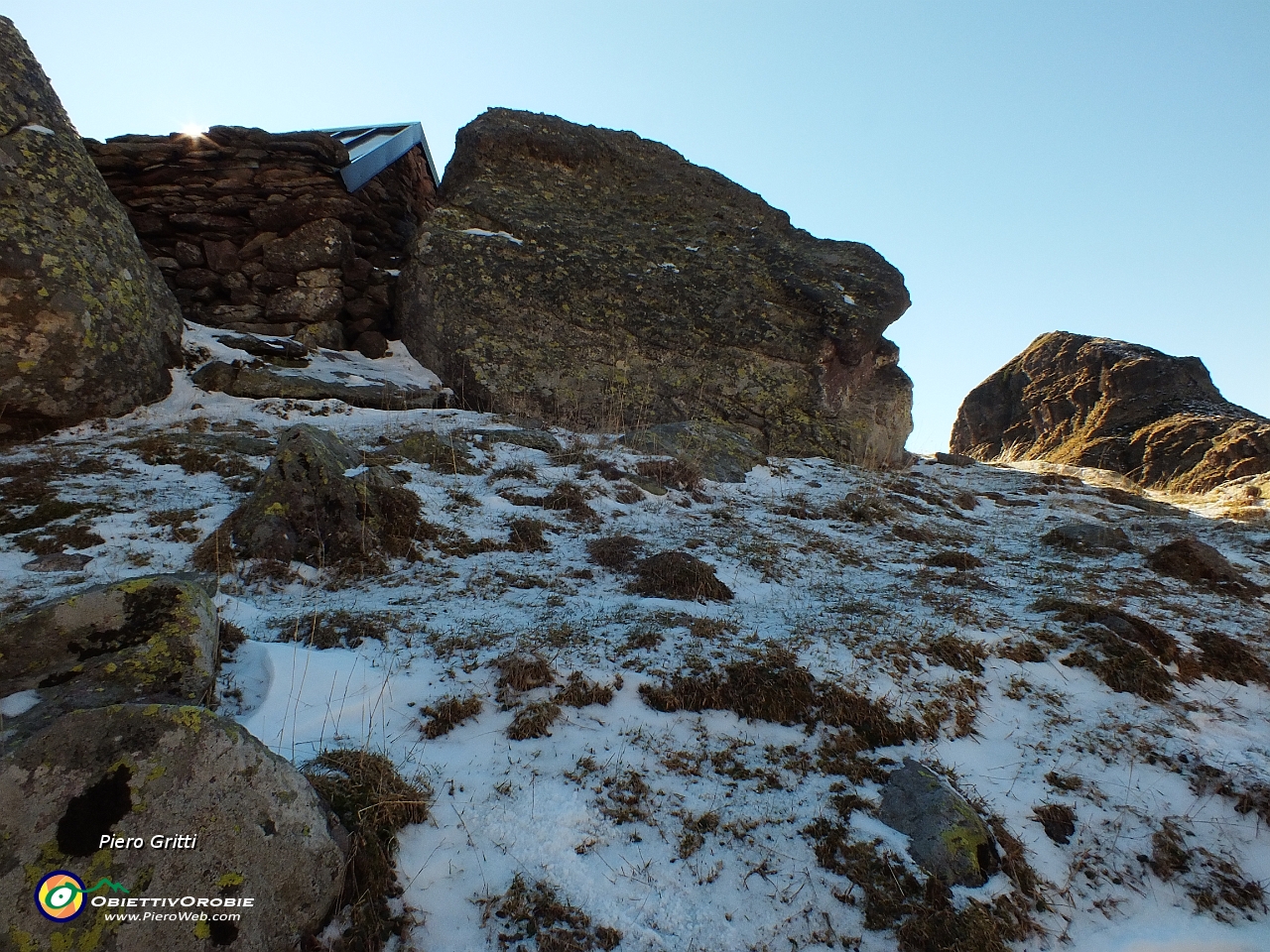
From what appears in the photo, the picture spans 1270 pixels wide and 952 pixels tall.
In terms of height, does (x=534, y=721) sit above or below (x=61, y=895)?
below

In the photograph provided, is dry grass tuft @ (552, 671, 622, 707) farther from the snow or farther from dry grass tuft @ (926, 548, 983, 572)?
the snow

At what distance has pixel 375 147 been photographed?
50.9ft

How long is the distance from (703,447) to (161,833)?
981 centimetres

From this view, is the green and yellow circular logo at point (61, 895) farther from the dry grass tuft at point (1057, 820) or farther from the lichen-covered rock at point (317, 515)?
the dry grass tuft at point (1057, 820)

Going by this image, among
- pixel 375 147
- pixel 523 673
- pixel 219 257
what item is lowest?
pixel 523 673

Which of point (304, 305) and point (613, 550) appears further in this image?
point (304, 305)

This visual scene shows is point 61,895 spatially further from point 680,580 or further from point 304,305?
point 304,305

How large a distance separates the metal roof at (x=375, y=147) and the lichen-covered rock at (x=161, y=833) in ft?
50.2

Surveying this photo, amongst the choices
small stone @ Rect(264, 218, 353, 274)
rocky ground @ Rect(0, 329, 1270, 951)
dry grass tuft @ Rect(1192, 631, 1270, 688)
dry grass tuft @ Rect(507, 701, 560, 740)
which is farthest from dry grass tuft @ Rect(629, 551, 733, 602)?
small stone @ Rect(264, 218, 353, 274)

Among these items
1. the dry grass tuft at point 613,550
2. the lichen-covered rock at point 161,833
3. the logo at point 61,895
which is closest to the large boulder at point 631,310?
the dry grass tuft at point 613,550

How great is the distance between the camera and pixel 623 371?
539 inches

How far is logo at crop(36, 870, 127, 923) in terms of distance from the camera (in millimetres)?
1999

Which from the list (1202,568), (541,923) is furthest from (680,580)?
(1202,568)

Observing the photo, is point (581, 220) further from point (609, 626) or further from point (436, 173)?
point (609, 626)
